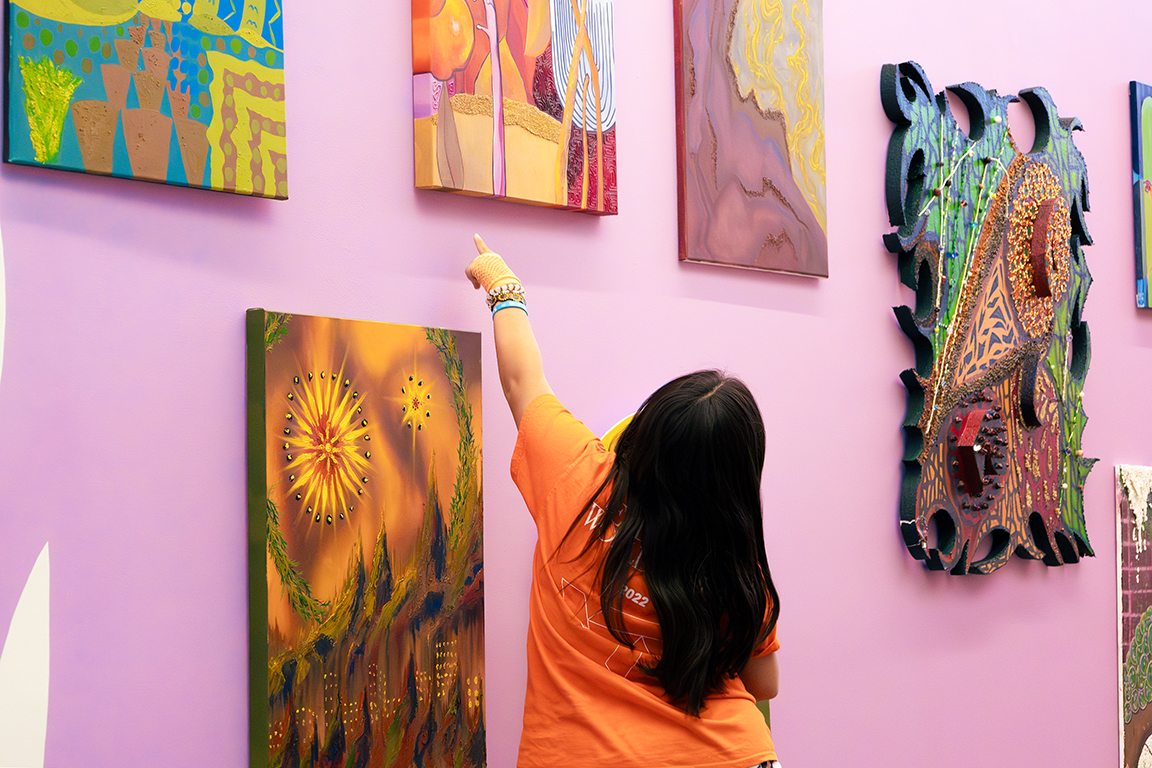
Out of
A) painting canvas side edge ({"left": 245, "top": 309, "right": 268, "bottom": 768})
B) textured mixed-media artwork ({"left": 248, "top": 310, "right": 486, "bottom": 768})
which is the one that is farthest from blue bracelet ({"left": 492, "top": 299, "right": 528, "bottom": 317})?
painting canvas side edge ({"left": 245, "top": 309, "right": 268, "bottom": 768})

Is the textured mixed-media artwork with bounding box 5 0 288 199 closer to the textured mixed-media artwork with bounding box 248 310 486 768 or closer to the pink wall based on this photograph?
the pink wall

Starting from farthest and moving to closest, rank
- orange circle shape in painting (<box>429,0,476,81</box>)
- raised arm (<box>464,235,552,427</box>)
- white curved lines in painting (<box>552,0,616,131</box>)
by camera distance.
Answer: white curved lines in painting (<box>552,0,616,131</box>), orange circle shape in painting (<box>429,0,476,81</box>), raised arm (<box>464,235,552,427</box>)

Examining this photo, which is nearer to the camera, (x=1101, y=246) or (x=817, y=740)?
(x=817, y=740)

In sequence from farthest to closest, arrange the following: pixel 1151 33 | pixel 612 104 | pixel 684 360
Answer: pixel 1151 33 < pixel 684 360 < pixel 612 104

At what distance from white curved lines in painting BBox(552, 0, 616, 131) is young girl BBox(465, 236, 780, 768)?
680 millimetres

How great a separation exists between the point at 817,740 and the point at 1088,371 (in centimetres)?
131

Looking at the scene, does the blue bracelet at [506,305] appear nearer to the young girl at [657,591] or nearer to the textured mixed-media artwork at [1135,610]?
the young girl at [657,591]

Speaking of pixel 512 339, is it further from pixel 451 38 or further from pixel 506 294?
pixel 451 38

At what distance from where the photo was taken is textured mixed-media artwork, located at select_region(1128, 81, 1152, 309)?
302 cm

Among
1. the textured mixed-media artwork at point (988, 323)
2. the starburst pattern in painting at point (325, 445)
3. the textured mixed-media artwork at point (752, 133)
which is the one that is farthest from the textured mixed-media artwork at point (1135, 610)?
the starburst pattern in painting at point (325, 445)

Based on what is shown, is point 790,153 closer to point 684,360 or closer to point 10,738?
point 684,360

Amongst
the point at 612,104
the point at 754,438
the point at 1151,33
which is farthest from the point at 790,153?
the point at 1151,33

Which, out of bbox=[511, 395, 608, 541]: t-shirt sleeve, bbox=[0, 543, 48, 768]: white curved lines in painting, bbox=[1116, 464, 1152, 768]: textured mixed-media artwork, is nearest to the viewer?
bbox=[0, 543, 48, 768]: white curved lines in painting

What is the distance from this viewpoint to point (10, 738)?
1.29m
